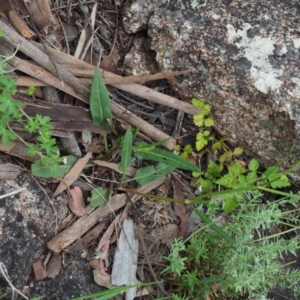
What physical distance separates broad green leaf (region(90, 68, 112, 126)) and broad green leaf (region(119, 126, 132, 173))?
0.16 meters

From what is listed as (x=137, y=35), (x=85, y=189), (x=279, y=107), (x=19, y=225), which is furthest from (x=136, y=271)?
(x=137, y=35)

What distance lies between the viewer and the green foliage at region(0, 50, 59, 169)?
2.02 metres

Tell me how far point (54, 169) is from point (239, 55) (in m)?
1.12

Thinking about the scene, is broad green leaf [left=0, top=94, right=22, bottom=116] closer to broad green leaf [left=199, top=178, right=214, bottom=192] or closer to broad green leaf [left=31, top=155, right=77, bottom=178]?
broad green leaf [left=31, top=155, right=77, bottom=178]

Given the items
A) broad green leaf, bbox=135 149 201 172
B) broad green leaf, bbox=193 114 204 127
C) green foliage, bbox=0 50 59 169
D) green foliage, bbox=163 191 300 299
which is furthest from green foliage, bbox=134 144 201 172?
green foliage, bbox=0 50 59 169

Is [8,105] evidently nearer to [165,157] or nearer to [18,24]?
[18,24]

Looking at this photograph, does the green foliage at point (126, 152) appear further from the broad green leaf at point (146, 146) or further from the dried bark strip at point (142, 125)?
the dried bark strip at point (142, 125)

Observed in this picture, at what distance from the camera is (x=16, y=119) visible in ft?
7.33

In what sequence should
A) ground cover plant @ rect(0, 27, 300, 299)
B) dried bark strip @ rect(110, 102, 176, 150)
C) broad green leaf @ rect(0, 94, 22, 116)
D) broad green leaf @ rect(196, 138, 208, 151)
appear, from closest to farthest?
broad green leaf @ rect(0, 94, 22, 116)
ground cover plant @ rect(0, 27, 300, 299)
dried bark strip @ rect(110, 102, 176, 150)
broad green leaf @ rect(196, 138, 208, 151)

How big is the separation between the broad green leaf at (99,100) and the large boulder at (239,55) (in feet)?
1.16

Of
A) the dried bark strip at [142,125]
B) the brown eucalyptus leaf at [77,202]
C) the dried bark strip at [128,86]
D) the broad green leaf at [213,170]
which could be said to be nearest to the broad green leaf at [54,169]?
the brown eucalyptus leaf at [77,202]

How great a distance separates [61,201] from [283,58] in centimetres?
137

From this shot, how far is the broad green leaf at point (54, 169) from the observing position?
2.25 meters

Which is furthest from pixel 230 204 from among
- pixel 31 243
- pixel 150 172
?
pixel 31 243
